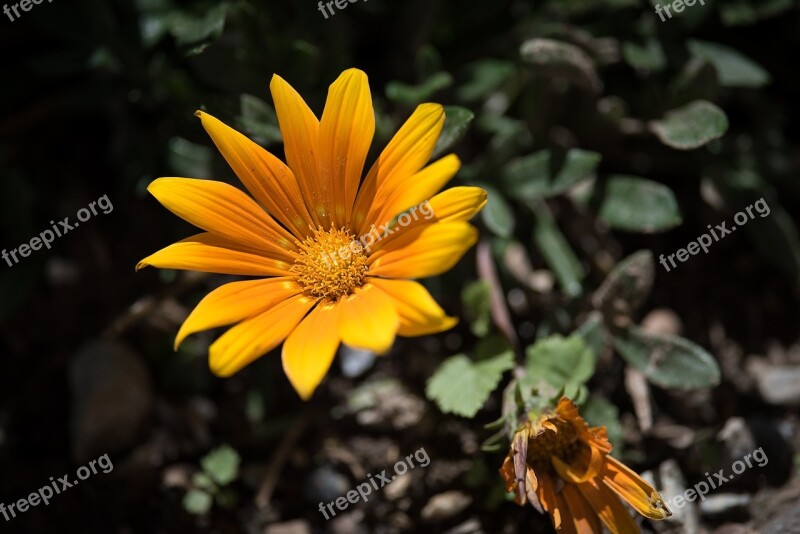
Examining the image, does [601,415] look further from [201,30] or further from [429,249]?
[201,30]

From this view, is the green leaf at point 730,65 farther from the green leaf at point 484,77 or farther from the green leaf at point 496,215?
the green leaf at point 496,215

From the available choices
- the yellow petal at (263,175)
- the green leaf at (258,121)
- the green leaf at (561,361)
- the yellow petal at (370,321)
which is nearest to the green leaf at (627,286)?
the green leaf at (561,361)

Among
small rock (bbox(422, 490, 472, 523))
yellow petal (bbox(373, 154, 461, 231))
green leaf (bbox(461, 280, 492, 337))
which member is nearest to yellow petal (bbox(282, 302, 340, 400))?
yellow petal (bbox(373, 154, 461, 231))

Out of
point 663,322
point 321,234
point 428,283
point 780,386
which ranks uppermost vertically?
point 321,234

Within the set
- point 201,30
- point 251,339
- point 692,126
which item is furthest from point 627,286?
point 201,30

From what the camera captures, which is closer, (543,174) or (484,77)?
(543,174)

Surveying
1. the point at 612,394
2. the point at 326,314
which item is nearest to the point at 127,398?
the point at 326,314
